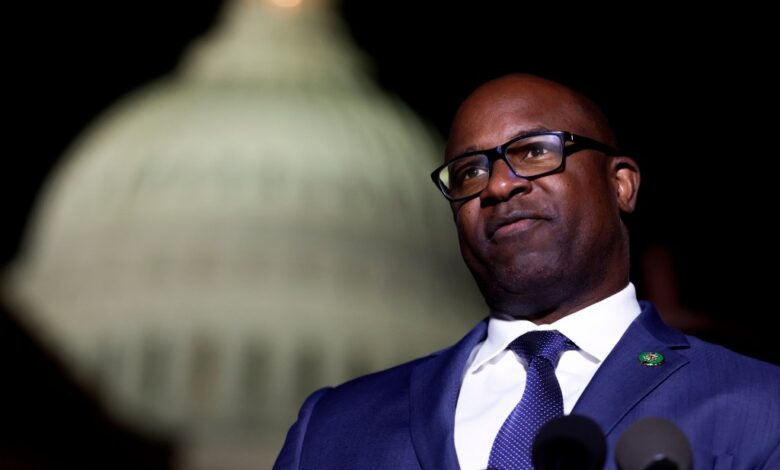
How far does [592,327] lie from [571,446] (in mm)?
826

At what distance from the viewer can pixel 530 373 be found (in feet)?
9.41

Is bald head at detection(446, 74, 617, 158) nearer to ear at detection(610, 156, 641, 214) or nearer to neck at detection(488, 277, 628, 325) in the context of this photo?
ear at detection(610, 156, 641, 214)

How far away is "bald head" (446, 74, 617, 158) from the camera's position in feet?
10.3

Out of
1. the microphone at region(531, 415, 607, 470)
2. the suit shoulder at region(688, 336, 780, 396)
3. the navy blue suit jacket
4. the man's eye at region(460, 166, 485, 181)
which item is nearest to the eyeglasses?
the man's eye at region(460, 166, 485, 181)

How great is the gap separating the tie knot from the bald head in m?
0.41

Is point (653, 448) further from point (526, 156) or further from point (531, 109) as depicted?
point (531, 109)

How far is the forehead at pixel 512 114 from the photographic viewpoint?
122 inches

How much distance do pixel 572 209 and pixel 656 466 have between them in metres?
0.99

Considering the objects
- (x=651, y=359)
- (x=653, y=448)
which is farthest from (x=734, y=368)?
(x=653, y=448)

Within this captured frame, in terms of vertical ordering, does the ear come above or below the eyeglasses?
below

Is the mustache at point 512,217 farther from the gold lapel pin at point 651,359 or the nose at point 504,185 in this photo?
the gold lapel pin at point 651,359

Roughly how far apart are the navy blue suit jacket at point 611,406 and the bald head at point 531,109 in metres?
0.40

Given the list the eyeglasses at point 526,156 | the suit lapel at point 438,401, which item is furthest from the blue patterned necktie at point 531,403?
the eyeglasses at point 526,156

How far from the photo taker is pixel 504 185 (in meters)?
2.95
